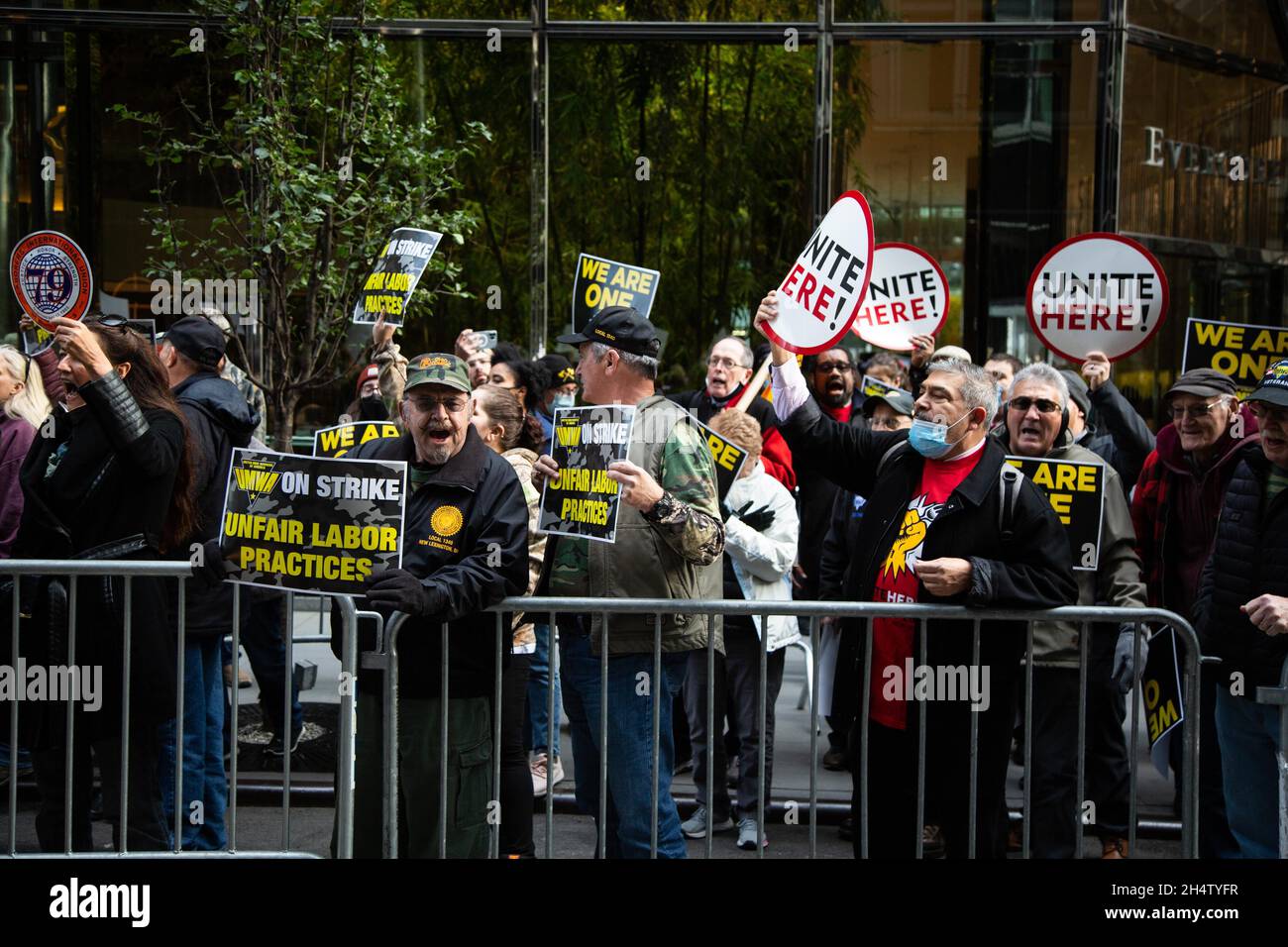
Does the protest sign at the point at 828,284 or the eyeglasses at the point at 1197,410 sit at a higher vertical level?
the protest sign at the point at 828,284

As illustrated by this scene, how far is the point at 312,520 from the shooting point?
442 centimetres

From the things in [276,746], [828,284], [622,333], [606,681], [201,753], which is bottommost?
[276,746]

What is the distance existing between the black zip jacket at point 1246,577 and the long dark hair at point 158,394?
3.92 metres

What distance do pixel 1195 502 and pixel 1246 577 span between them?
893mm

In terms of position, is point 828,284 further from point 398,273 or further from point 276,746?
point 276,746

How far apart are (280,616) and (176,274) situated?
254 centimetres

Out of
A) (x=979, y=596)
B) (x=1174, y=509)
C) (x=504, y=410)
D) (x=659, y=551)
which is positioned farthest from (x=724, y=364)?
(x=979, y=596)

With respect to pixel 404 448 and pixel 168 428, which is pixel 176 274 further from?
pixel 404 448

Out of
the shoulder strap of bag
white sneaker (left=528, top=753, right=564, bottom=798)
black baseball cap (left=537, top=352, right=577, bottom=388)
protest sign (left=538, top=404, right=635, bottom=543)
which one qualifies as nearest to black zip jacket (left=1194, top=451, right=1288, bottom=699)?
the shoulder strap of bag

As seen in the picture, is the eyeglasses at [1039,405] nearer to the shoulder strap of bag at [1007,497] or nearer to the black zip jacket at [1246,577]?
the black zip jacket at [1246,577]

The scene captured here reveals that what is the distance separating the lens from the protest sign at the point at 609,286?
8.29 m

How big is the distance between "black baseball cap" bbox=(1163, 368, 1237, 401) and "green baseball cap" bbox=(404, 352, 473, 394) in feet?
9.51

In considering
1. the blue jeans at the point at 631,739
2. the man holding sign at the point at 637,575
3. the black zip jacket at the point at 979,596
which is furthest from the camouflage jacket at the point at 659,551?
the black zip jacket at the point at 979,596
